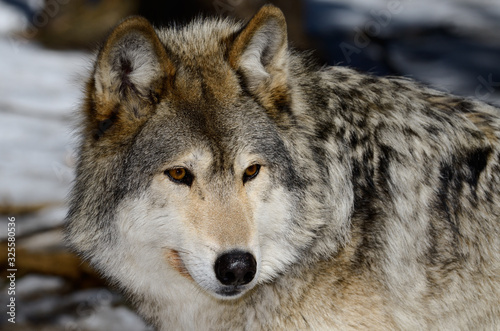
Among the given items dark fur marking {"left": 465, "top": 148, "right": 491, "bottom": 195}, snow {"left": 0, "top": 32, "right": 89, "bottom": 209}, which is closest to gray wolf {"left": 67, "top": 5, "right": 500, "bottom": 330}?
dark fur marking {"left": 465, "top": 148, "right": 491, "bottom": 195}

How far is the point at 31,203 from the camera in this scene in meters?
6.45

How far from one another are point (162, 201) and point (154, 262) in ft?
1.28

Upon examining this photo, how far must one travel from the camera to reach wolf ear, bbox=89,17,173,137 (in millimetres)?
3047

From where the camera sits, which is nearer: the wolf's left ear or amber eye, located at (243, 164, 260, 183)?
the wolf's left ear

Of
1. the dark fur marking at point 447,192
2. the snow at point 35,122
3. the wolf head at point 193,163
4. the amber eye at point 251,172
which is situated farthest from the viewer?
the snow at point 35,122

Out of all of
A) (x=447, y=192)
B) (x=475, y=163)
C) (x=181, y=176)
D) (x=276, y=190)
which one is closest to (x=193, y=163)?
(x=181, y=176)

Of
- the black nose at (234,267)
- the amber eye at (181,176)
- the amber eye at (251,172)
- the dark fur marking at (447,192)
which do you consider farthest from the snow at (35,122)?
the dark fur marking at (447,192)

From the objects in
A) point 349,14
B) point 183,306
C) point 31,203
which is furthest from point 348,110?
point 349,14

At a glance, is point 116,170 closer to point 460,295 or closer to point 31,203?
point 460,295

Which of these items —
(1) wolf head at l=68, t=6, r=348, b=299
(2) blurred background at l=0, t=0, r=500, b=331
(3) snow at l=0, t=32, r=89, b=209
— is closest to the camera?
(1) wolf head at l=68, t=6, r=348, b=299

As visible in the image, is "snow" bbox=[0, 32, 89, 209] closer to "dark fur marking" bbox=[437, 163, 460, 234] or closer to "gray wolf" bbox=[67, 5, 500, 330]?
"gray wolf" bbox=[67, 5, 500, 330]

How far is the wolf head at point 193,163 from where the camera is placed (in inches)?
119

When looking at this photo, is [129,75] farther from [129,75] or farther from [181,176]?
[181,176]

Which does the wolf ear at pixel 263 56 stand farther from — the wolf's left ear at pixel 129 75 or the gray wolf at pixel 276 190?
the wolf's left ear at pixel 129 75
